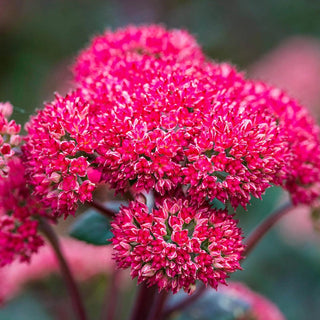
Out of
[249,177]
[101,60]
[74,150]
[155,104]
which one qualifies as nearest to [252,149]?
[249,177]

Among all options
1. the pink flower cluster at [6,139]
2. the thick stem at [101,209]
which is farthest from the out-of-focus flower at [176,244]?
the pink flower cluster at [6,139]

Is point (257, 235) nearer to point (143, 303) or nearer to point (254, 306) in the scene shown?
point (143, 303)

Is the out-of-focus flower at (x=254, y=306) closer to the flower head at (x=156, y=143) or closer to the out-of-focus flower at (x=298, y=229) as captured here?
the flower head at (x=156, y=143)

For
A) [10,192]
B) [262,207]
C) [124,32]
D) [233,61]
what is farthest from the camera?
[233,61]

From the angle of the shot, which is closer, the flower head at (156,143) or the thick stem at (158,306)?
the flower head at (156,143)

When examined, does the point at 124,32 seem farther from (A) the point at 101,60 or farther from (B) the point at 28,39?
(B) the point at 28,39

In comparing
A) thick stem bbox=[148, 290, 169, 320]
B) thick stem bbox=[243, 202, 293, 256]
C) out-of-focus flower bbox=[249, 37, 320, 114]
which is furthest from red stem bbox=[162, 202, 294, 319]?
out-of-focus flower bbox=[249, 37, 320, 114]
